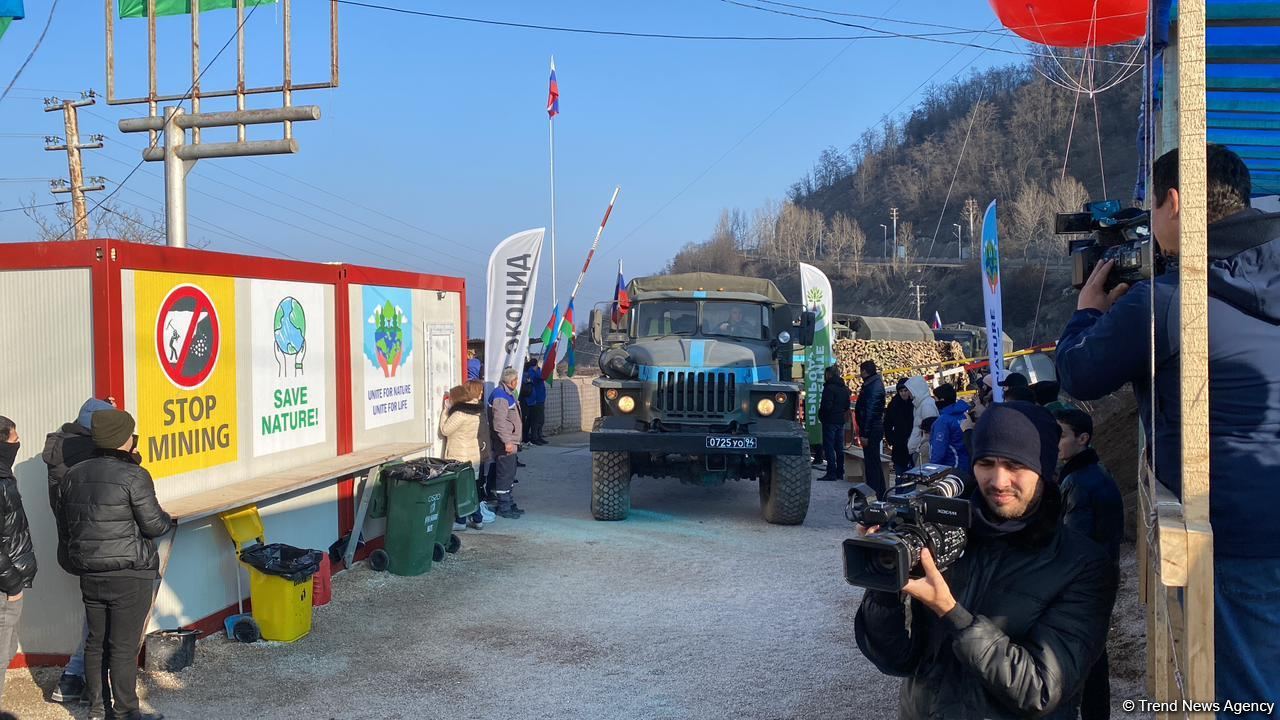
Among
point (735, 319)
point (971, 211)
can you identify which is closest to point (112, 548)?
point (735, 319)

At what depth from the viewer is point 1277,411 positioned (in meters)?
2.04

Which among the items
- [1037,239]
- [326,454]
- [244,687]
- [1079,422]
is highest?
[1037,239]

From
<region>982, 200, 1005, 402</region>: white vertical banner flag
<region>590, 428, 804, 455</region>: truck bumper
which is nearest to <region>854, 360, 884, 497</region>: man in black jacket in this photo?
<region>590, 428, 804, 455</region>: truck bumper

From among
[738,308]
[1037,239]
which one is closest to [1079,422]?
[738,308]

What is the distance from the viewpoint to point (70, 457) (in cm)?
503

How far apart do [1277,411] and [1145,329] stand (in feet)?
1.01

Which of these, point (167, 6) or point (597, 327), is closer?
point (597, 327)

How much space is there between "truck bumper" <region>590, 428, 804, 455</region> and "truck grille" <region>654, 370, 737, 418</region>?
1.44 feet

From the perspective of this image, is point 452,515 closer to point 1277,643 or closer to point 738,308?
point 738,308

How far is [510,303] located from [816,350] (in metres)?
5.04

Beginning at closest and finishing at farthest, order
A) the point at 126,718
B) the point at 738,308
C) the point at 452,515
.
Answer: the point at 126,718 < the point at 452,515 < the point at 738,308

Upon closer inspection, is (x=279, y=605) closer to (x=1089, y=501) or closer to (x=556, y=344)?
(x=1089, y=501)

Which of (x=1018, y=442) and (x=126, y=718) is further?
(x=126, y=718)

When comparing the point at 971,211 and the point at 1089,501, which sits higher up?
the point at 971,211
